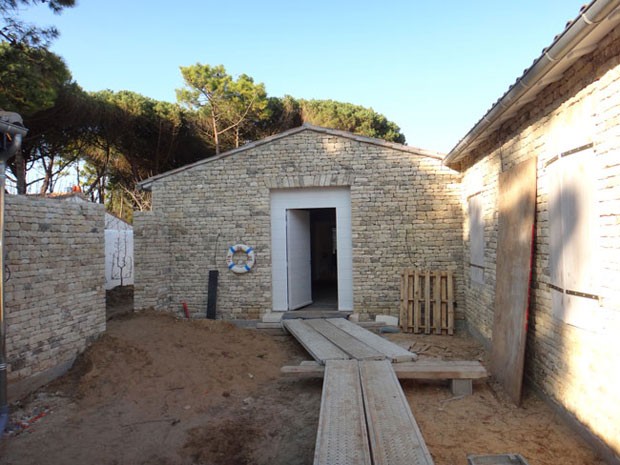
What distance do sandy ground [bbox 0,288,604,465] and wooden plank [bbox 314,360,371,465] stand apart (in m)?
0.40

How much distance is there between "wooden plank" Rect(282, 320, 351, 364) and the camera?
664 cm

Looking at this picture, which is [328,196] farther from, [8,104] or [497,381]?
[8,104]

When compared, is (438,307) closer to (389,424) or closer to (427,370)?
(427,370)

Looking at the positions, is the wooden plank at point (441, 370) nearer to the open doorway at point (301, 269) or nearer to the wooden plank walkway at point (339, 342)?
the wooden plank walkway at point (339, 342)

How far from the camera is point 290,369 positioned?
629 centimetres

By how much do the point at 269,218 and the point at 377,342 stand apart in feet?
14.1

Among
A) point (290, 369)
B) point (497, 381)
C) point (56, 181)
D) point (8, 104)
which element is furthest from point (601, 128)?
point (56, 181)

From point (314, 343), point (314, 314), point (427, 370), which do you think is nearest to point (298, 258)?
point (314, 314)

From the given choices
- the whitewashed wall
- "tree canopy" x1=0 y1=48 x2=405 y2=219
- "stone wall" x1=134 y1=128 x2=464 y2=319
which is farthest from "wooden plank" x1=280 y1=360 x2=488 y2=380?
"tree canopy" x1=0 y1=48 x2=405 y2=219

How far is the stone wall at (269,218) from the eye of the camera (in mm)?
9781

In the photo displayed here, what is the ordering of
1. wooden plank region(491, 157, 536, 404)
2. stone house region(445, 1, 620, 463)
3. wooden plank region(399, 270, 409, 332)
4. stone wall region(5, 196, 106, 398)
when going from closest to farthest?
1. stone house region(445, 1, 620, 463)
2. wooden plank region(491, 157, 536, 404)
3. stone wall region(5, 196, 106, 398)
4. wooden plank region(399, 270, 409, 332)

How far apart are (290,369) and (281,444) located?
1.75 m

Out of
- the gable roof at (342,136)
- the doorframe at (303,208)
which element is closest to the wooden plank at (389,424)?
the doorframe at (303,208)

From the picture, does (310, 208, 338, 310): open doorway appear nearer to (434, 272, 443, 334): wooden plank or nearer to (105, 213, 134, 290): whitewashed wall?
(434, 272, 443, 334): wooden plank
